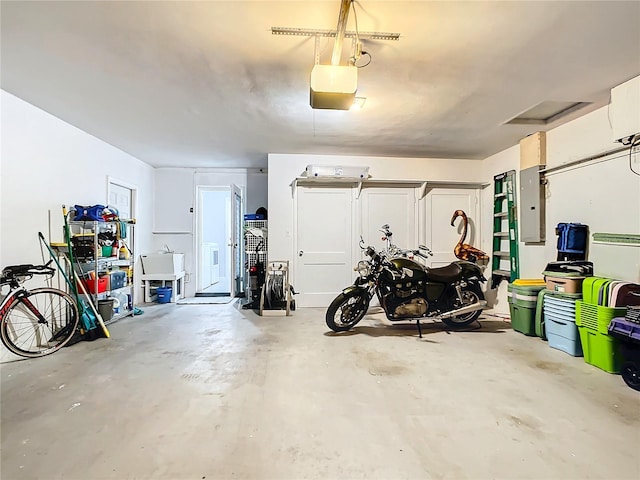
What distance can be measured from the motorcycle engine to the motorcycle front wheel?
0.26 metres

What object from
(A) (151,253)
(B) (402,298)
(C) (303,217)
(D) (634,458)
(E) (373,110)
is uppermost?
(E) (373,110)

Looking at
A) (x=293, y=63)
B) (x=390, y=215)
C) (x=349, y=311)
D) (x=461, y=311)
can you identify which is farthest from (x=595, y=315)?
(x=293, y=63)

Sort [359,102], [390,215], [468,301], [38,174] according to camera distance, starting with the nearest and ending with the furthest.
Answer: [359,102]
[38,174]
[468,301]
[390,215]

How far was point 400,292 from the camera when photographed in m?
3.89

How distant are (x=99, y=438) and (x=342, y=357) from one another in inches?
75.9

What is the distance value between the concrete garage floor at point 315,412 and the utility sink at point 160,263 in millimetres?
2269

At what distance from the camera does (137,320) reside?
455 centimetres

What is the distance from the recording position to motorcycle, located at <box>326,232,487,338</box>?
12.6ft

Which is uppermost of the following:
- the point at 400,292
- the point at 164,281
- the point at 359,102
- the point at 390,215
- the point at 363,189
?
the point at 359,102

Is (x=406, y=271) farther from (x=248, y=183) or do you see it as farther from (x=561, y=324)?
(x=248, y=183)

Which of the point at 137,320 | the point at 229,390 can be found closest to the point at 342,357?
the point at 229,390

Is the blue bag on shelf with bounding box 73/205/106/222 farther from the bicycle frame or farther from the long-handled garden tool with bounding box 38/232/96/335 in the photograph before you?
the bicycle frame

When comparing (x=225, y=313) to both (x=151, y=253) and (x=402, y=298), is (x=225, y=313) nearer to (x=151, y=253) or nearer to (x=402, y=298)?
(x=151, y=253)

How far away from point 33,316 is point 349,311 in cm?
329
